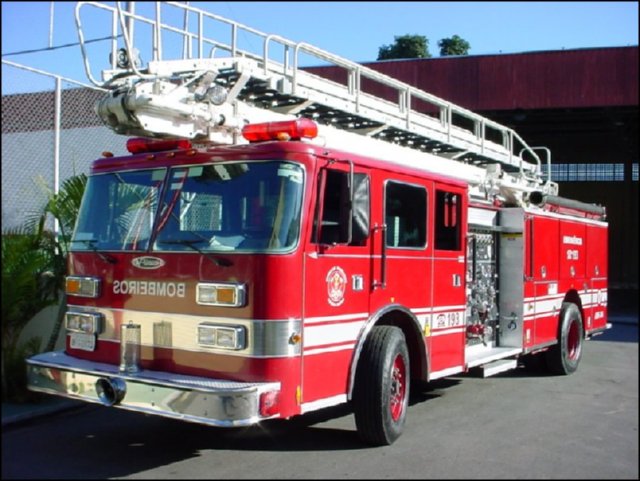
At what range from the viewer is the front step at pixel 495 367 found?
307 inches

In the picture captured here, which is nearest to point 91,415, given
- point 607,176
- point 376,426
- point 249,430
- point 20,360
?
point 20,360

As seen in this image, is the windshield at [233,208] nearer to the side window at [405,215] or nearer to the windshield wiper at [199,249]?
the windshield wiper at [199,249]

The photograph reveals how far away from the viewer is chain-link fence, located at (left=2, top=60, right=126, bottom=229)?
7699 mm

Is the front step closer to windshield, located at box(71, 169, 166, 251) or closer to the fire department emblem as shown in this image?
the fire department emblem

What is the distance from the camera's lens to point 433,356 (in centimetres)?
670

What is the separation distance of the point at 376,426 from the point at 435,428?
1.12m

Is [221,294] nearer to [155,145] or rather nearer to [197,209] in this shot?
[197,209]

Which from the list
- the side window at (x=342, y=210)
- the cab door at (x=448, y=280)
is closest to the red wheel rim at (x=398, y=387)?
the cab door at (x=448, y=280)

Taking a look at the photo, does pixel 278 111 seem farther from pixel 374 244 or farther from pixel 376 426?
pixel 376 426

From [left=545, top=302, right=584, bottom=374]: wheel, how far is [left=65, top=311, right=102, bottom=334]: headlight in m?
6.54

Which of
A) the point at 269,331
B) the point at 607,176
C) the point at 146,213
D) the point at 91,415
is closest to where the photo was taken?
the point at 269,331

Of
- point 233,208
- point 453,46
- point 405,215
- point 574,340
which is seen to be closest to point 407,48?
point 453,46

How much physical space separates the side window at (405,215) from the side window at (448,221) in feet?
0.92

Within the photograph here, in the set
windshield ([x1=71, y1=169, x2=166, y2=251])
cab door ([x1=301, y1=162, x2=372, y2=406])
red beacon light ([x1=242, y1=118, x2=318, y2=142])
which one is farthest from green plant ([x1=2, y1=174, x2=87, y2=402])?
cab door ([x1=301, y1=162, x2=372, y2=406])
